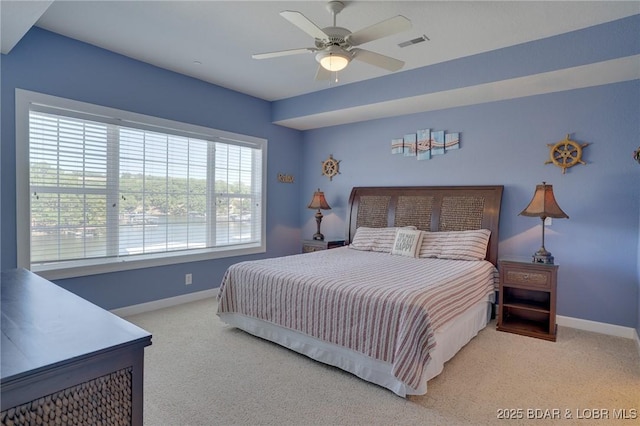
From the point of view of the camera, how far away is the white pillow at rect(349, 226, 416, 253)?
14.0ft

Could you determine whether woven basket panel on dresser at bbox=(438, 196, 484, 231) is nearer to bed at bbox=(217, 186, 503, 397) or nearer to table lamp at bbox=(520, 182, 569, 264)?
bed at bbox=(217, 186, 503, 397)

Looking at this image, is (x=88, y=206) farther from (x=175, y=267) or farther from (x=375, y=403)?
(x=375, y=403)

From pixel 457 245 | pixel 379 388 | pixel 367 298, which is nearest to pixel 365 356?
pixel 379 388

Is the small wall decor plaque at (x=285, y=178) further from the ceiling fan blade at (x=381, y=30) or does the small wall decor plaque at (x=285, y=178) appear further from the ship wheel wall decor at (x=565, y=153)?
the ship wheel wall decor at (x=565, y=153)

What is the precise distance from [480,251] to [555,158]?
1230 millimetres

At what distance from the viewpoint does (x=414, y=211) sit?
14.7ft

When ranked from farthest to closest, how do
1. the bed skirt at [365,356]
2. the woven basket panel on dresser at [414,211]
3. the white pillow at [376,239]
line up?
the woven basket panel on dresser at [414,211] → the white pillow at [376,239] → the bed skirt at [365,356]

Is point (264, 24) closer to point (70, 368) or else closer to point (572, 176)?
point (70, 368)

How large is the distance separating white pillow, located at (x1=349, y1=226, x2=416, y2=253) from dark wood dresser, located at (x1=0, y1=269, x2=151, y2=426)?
135 inches

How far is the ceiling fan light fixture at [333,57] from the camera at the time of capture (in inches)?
98.0

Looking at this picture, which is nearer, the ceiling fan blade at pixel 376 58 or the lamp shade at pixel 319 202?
the ceiling fan blade at pixel 376 58

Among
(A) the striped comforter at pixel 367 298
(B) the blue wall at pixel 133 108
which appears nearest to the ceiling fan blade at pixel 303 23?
(A) the striped comforter at pixel 367 298

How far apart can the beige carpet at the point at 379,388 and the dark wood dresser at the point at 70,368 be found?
1.15 meters

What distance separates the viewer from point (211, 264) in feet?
15.1
